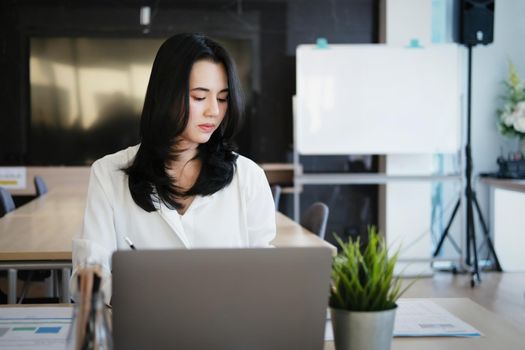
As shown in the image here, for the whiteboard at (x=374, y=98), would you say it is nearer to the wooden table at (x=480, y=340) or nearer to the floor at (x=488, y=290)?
the floor at (x=488, y=290)

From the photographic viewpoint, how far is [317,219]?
336 cm

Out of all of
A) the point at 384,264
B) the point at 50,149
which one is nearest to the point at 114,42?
the point at 50,149

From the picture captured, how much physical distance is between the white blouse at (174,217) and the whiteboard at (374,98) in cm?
369

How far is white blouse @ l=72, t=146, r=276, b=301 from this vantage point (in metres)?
1.78

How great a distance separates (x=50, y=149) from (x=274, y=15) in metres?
2.11

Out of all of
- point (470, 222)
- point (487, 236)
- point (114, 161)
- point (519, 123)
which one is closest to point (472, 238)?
point (470, 222)

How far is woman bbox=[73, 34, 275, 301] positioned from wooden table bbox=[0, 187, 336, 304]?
399 mm

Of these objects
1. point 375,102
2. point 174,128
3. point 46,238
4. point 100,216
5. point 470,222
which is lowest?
point 470,222

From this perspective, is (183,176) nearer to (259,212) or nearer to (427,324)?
(259,212)

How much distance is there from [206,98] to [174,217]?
307 mm

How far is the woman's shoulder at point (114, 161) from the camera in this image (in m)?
1.83

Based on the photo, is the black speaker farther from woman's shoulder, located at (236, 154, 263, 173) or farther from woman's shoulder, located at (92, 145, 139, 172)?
woman's shoulder, located at (92, 145, 139, 172)

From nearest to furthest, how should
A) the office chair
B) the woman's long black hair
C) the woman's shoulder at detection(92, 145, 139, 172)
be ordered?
the woman's long black hair < the woman's shoulder at detection(92, 145, 139, 172) < the office chair

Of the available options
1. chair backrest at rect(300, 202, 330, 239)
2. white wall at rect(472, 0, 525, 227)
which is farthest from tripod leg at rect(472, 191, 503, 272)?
chair backrest at rect(300, 202, 330, 239)
